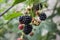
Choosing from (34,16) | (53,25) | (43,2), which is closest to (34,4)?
(34,16)

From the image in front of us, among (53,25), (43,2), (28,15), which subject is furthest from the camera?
(53,25)

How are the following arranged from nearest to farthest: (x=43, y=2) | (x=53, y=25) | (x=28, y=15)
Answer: (x=28, y=15)
(x=43, y=2)
(x=53, y=25)

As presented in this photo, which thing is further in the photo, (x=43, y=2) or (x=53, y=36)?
(x=53, y=36)

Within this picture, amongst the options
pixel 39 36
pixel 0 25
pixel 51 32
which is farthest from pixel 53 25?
pixel 0 25

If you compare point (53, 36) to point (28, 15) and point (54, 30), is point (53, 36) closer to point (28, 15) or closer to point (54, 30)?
point (54, 30)

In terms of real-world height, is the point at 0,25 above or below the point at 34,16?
above

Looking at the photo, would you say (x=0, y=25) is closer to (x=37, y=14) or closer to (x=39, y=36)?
(x=39, y=36)

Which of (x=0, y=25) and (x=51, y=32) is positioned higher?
(x=0, y=25)

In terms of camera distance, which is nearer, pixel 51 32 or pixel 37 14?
pixel 37 14
